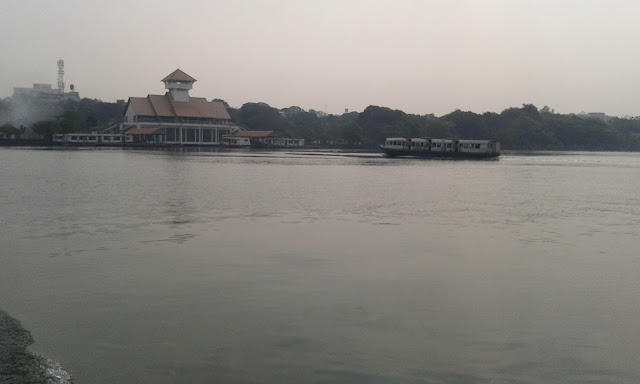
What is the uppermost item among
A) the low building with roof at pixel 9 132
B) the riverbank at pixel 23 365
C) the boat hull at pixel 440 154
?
the low building with roof at pixel 9 132

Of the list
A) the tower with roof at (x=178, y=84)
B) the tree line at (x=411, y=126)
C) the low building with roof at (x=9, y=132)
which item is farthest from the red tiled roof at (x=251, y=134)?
the low building with roof at (x=9, y=132)

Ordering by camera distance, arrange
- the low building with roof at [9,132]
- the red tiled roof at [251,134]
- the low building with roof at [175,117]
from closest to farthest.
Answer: the low building with roof at [9,132] → the low building with roof at [175,117] → the red tiled roof at [251,134]

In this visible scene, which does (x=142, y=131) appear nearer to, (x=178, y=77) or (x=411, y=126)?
(x=178, y=77)

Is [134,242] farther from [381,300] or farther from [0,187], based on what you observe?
[0,187]

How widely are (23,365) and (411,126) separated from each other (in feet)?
267

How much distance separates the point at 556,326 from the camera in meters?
6.33

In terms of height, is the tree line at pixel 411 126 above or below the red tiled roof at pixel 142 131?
above

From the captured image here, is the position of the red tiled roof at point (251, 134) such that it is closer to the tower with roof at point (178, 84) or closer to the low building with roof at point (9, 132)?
the tower with roof at point (178, 84)

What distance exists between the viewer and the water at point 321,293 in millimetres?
5195

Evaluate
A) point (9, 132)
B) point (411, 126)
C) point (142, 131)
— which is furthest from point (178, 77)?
point (411, 126)

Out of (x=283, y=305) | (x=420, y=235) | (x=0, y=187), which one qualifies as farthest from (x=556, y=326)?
(x=0, y=187)

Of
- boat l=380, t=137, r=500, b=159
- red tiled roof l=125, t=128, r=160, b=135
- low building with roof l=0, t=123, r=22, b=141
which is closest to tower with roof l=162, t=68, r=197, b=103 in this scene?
red tiled roof l=125, t=128, r=160, b=135

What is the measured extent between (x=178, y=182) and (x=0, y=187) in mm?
6322

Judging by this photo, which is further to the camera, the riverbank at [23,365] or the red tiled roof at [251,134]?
the red tiled roof at [251,134]
